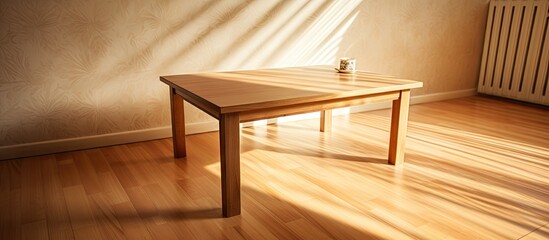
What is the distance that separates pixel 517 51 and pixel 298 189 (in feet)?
9.70

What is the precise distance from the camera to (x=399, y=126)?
2.18 meters

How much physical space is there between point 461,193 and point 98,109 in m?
2.05

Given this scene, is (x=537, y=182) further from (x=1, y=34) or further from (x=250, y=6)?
(x=1, y=34)

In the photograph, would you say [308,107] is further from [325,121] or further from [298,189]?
[325,121]

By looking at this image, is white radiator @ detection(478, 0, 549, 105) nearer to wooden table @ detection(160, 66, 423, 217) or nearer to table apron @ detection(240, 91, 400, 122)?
wooden table @ detection(160, 66, 423, 217)

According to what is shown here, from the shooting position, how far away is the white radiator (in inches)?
140

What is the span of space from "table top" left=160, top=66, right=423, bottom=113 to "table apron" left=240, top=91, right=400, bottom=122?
49mm

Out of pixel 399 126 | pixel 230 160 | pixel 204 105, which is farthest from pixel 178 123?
pixel 399 126

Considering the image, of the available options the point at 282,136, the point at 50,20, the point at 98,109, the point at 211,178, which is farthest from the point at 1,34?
the point at 282,136

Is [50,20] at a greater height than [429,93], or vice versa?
[50,20]

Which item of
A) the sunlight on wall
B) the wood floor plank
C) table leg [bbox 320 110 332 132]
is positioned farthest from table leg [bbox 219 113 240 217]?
table leg [bbox 320 110 332 132]

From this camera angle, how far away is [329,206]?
5.74 feet

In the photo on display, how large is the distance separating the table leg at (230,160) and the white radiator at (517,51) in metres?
3.23

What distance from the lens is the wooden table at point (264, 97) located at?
1605 mm
